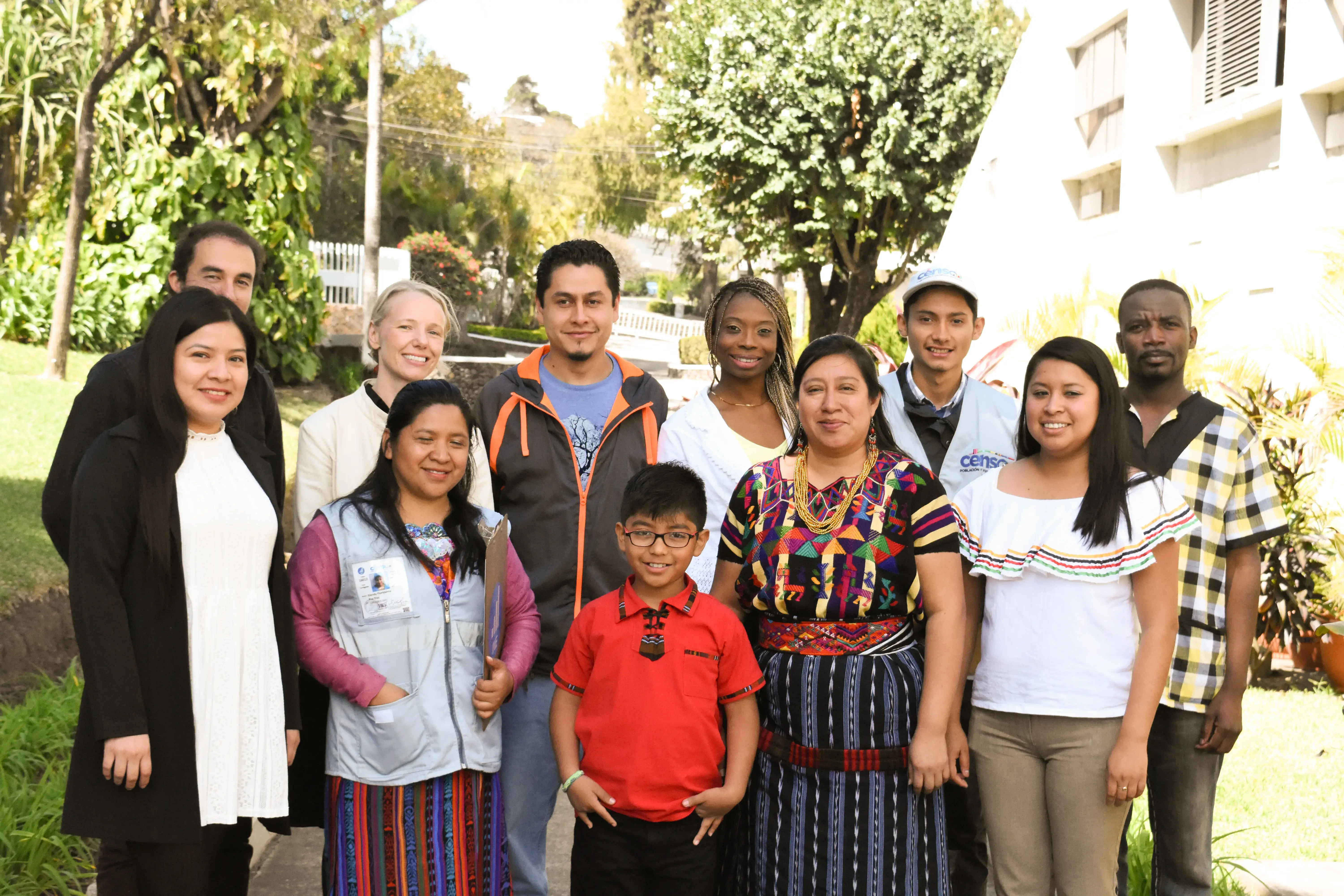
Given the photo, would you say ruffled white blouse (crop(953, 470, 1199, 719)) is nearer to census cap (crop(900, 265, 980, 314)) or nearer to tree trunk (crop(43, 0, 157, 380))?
census cap (crop(900, 265, 980, 314))

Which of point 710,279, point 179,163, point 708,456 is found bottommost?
point 708,456

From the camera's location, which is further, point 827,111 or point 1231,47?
point 827,111

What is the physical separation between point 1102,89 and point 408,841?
39.3ft

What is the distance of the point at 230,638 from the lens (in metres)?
2.80

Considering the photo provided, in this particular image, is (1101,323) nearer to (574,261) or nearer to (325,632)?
(574,261)

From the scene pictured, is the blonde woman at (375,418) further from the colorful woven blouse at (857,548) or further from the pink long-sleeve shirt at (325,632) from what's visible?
the colorful woven blouse at (857,548)

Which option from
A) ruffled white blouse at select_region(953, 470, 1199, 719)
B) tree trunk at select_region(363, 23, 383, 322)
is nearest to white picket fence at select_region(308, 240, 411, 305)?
tree trunk at select_region(363, 23, 383, 322)

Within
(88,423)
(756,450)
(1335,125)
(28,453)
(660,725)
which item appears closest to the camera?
(660,725)

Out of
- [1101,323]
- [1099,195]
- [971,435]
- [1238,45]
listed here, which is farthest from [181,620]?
[1099,195]

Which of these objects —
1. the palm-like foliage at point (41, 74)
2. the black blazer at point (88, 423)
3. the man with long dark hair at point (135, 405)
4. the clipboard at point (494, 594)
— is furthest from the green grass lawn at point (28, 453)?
the clipboard at point (494, 594)

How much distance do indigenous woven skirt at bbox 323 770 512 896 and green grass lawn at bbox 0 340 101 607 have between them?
3.02 metres

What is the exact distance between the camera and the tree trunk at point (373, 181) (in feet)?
64.5

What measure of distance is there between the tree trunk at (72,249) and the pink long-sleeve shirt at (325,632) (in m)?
9.48

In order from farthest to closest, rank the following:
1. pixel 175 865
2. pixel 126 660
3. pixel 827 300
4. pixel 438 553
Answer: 1. pixel 827 300
2. pixel 438 553
3. pixel 175 865
4. pixel 126 660
